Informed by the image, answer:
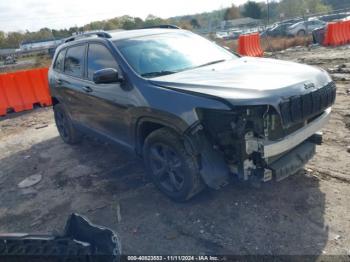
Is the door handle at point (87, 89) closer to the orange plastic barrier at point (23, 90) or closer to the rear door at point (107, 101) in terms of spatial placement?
the rear door at point (107, 101)

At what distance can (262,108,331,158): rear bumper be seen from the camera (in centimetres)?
313

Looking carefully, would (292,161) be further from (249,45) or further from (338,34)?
(338,34)

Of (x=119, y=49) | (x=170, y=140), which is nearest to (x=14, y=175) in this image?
(x=119, y=49)

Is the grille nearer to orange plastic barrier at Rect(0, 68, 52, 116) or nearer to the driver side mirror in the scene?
the driver side mirror

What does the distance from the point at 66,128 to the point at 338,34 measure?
15.2m

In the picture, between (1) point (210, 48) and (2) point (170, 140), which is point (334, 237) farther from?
(1) point (210, 48)

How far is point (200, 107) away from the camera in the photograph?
10.5 ft

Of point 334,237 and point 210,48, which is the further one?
point 210,48

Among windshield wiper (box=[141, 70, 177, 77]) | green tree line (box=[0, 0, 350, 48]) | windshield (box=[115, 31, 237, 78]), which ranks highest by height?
green tree line (box=[0, 0, 350, 48])

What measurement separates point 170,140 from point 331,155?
7.95ft

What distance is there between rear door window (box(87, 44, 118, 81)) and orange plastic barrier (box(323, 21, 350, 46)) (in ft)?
49.1

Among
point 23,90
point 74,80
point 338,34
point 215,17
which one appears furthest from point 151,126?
point 215,17

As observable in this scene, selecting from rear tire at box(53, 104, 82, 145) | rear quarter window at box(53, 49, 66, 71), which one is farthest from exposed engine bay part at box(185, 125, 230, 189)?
rear quarter window at box(53, 49, 66, 71)

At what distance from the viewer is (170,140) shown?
11.9ft
